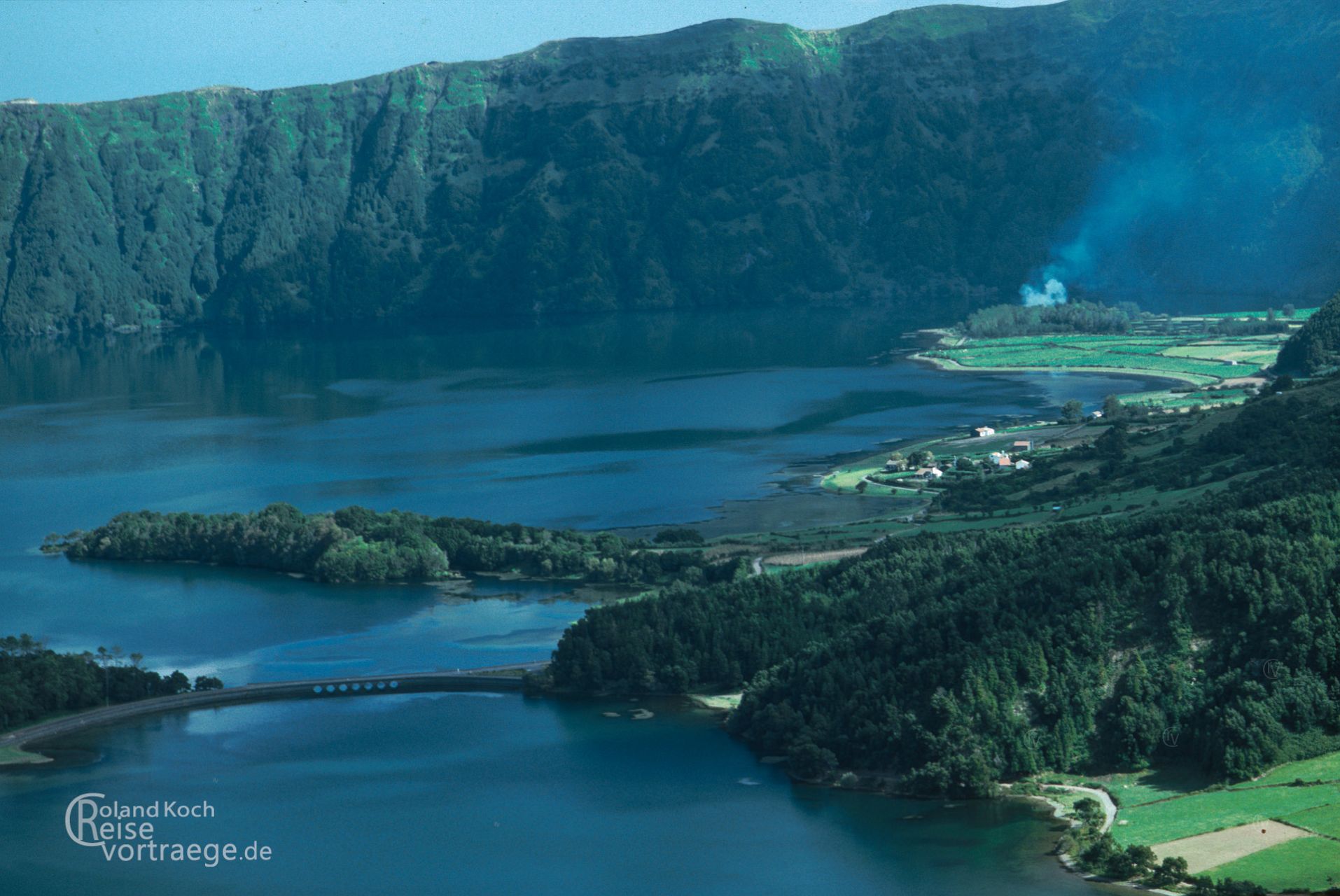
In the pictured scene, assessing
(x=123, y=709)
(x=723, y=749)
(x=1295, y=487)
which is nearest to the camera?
(x=723, y=749)

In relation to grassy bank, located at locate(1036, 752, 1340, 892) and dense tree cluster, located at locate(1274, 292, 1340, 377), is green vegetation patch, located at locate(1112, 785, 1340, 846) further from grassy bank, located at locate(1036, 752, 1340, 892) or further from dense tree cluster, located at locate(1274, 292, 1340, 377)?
dense tree cluster, located at locate(1274, 292, 1340, 377)

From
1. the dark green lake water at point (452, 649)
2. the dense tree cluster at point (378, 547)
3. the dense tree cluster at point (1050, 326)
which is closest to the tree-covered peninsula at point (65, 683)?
the dark green lake water at point (452, 649)

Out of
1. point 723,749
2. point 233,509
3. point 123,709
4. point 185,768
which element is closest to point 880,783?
point 723,749

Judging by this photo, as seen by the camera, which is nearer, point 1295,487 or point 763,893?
point 763,893

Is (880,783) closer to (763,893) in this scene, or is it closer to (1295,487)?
(763,893)

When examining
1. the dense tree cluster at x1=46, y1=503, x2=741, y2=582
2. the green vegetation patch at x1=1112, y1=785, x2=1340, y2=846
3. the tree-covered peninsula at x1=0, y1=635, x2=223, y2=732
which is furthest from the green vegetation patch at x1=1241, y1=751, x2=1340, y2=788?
the tree-covered peninsula at x1=0, y1=635, x2=223, y2=732

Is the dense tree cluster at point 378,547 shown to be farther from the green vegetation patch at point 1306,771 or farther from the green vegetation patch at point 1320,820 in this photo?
the green vegetation patch at point 1320,820
